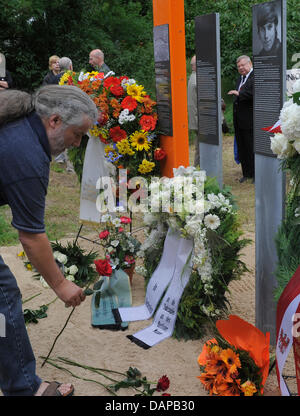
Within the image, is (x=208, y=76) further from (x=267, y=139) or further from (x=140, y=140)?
(x=140, y=140)

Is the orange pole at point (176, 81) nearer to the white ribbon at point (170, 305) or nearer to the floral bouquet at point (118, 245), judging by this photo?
the floral bouquet at point (118, 245)

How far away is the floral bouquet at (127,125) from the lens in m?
5.09

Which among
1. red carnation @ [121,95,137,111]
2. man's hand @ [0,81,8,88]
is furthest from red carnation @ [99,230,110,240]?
man's hand @ [0,81,8,88]

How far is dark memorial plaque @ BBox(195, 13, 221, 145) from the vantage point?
3992 mm

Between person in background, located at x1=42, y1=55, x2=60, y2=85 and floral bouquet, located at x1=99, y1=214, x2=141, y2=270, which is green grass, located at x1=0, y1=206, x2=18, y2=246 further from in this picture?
person in background, located at x1=42, y1=55, x2=60, y2=85

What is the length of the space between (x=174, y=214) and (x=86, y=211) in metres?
2.04

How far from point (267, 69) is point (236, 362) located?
175 cm

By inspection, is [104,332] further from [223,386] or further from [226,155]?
[226,155]

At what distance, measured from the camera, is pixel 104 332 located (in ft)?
13.3

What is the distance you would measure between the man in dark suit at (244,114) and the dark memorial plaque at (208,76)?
428 cm

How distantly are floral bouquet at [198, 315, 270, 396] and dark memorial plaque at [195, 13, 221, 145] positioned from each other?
1665mm

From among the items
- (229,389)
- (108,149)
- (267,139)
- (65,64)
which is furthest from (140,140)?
(65,64)

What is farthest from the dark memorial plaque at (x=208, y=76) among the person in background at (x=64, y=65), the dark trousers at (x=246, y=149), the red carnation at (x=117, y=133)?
the person in background at (x=64, y=65)
